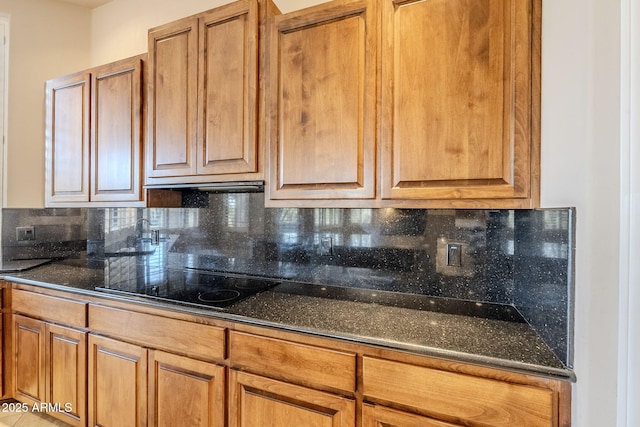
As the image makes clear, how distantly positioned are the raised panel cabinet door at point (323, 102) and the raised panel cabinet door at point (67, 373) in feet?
4.41

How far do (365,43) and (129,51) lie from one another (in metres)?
2.10

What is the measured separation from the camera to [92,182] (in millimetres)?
2033

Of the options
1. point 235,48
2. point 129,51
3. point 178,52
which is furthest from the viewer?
point 129,51

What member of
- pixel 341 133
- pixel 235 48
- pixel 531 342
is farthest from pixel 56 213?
pixel 531 342

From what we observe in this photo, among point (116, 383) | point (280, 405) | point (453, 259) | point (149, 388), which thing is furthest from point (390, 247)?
point (116, 383)

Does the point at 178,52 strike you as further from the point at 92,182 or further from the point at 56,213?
the point at 56,213

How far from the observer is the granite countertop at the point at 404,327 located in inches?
36.6

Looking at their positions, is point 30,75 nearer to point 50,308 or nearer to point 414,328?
point 50,308

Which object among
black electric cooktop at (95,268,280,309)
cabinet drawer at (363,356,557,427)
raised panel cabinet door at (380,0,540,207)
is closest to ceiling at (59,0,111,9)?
black electric cooktop at (95,268,280,309)

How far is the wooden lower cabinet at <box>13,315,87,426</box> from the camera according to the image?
166 cm

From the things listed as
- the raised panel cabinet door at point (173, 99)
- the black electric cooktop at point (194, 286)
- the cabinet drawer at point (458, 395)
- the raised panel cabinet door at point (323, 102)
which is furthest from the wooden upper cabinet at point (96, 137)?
the cabinet drawer at point (458, 395)

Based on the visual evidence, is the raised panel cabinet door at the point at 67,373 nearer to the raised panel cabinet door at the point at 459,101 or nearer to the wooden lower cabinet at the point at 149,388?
the wooden lower cabinet at the point at 149,388

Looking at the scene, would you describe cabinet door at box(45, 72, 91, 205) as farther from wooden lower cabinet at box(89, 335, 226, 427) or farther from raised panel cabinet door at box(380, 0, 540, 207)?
raised panel cabinet door at box(380, 0, 540, 207)

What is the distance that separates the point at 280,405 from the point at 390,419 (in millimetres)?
407
